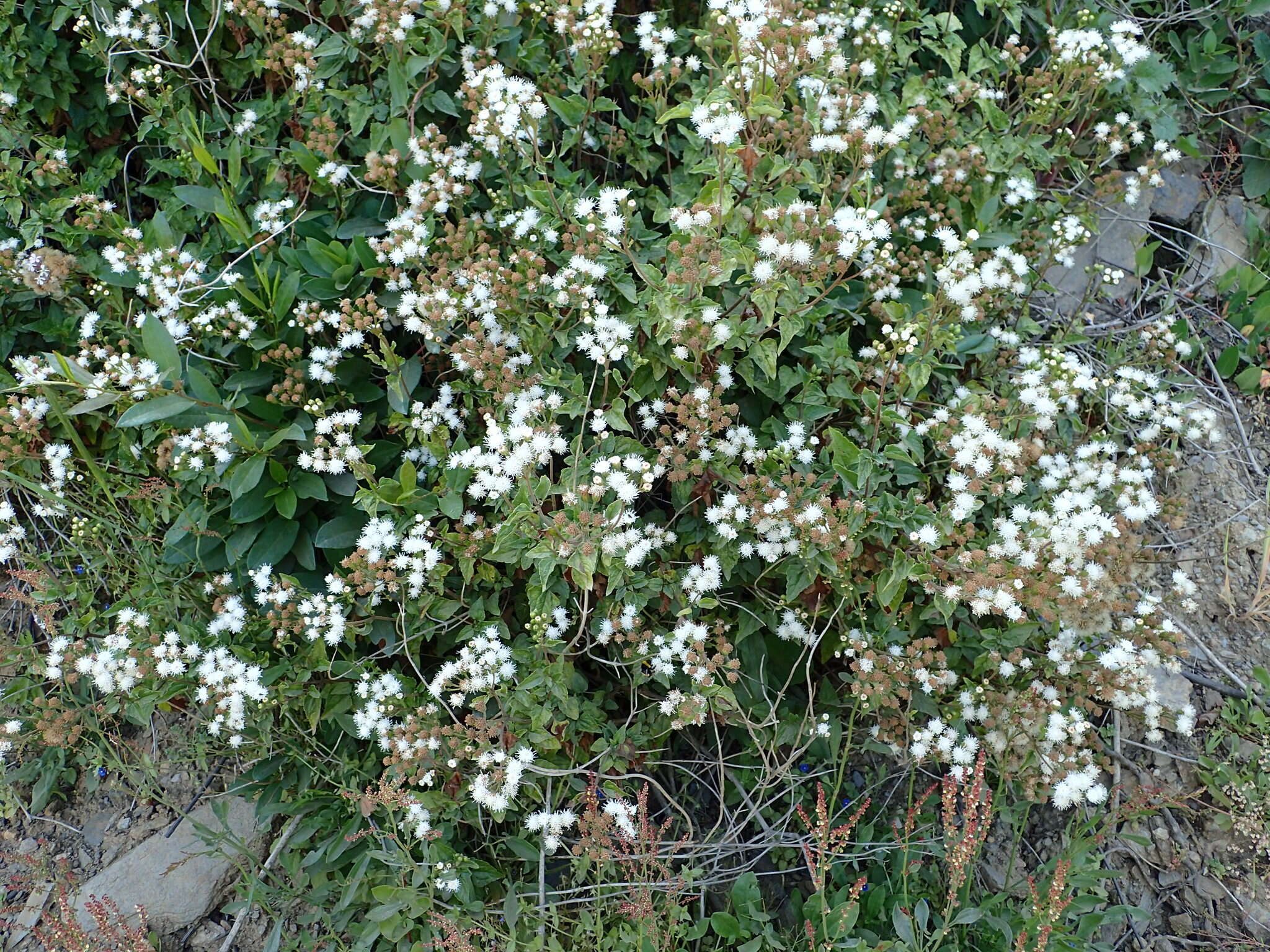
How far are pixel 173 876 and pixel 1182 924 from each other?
11.0 feet

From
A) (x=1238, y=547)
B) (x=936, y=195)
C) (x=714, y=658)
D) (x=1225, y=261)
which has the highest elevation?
(x=936, y=195)

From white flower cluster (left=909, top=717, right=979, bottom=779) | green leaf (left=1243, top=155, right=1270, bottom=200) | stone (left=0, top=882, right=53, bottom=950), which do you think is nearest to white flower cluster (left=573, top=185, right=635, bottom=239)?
white flower cluster (left=909, top=717, right=979, bottom=779)

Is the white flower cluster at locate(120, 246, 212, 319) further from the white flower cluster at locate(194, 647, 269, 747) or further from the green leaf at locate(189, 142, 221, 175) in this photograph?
the white flower cluster at locate(194, 647, 269, 747)

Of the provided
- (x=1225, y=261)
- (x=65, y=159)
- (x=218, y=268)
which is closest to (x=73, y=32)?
(x=65, y=159)

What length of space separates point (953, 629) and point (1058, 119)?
88.1 inches

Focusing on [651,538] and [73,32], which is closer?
[651,538]

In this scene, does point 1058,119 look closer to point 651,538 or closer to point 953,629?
point 953,629

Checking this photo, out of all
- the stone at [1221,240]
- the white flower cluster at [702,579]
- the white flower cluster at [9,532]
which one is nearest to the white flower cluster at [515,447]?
the white flower cluster at [702,579]

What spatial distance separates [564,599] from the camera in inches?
117

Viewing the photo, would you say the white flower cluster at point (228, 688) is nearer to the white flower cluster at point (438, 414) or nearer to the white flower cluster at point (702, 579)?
the white flower cluster at point (438, 414)

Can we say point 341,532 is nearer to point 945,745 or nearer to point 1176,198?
point 945,745

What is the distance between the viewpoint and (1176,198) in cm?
427

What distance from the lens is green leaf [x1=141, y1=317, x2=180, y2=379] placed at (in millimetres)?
2916

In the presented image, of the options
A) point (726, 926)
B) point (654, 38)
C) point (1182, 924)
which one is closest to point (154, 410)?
point (654, 38)
